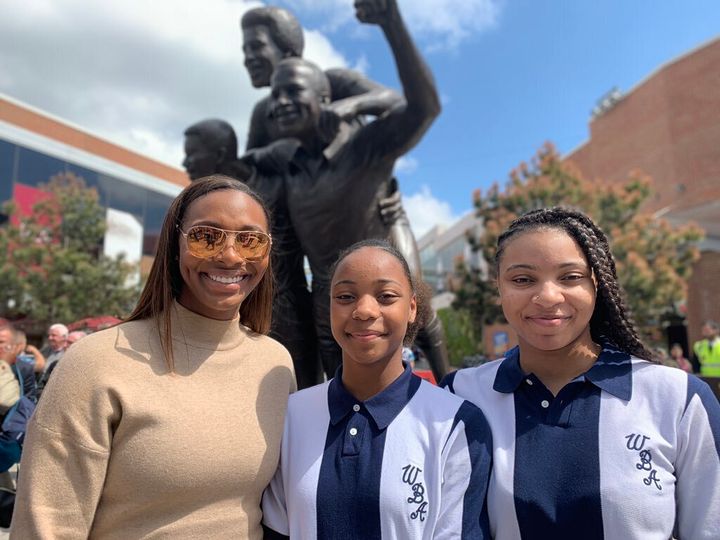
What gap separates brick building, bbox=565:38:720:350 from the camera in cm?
2270

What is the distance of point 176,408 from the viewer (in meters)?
1.32

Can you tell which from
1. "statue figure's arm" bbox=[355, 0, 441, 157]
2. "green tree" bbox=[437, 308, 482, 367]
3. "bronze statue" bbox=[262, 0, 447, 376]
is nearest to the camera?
"statue figure's arm" bbox=[355, 0, 441, 157]

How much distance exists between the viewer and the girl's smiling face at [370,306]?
147 centimetres

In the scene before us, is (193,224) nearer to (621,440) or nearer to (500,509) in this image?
(500,509)

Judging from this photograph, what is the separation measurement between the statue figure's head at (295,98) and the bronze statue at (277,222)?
1.28 ft

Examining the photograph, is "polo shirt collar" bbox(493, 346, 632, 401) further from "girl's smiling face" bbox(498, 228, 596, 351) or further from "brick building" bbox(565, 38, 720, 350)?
"brick building" bbox(565, 38, 720, 350)

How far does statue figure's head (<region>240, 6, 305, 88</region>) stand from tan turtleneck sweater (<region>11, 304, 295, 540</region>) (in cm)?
272

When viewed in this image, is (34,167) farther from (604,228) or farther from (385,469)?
(385,469)

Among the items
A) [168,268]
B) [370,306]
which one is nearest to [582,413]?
[370,306]

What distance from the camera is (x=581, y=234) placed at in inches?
57.9

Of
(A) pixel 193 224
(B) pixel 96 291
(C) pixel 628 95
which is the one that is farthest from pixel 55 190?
(C) pixel 628 95

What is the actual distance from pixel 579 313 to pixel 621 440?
315 mm

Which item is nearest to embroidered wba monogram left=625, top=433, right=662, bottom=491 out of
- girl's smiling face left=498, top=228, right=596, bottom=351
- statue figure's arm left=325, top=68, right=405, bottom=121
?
girl's smiling face left=498, top=228, right=596, bottom=351

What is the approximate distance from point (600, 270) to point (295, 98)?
2124mm
